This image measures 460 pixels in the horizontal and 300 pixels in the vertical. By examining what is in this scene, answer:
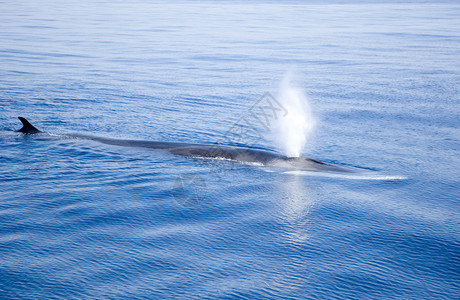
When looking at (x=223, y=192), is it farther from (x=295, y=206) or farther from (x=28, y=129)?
(x=28, y=129)

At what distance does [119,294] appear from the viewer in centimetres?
944

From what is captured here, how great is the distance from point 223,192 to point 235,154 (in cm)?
296

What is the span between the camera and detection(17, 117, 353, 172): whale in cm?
1667

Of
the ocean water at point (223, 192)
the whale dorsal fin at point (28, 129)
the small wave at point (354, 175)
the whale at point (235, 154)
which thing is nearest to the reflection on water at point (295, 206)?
the ocean water at point (223, 192)

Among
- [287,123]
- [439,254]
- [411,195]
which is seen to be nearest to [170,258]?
[439,254]

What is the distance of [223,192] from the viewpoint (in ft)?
48.3

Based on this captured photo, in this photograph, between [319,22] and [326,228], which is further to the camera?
[319,22]

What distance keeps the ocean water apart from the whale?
1.34 ft

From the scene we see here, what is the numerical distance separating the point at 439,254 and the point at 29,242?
8.65 m

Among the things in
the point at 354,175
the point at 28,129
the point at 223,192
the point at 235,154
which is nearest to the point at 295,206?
the point at 223,192

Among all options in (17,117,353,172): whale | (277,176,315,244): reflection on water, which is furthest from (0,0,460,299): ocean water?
(17,117,353,172): whale

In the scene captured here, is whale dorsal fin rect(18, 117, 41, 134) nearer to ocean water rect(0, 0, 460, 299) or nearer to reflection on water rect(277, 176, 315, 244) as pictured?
ocean water rect(0, 0, 460, 299)

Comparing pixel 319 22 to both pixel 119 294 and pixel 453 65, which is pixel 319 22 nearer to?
pixel 453 65

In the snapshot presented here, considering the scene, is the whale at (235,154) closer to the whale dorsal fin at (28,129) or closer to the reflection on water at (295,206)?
the reflection on water at (295,206)
